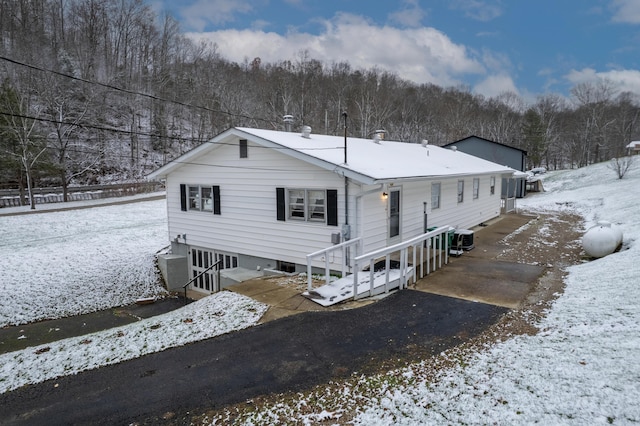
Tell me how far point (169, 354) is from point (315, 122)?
39.2 m

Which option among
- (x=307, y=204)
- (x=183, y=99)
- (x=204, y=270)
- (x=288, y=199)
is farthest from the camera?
(x=183, y=99)

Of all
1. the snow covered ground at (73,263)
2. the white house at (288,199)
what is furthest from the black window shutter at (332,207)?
the snow covered ground at (73,263)

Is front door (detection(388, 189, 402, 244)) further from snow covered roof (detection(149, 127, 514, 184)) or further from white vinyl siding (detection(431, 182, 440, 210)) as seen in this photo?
white vinyl siding (detection(431, 182, 440, 210))

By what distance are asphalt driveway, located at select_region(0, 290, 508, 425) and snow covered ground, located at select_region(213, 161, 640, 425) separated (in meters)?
0.45

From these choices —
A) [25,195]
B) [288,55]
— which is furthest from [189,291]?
[288,55]

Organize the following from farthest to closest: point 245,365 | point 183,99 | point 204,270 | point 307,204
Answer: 1. point 183,99
2. point 204,270
3. point 307,204
4. point 245,365

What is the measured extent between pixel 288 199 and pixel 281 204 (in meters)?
0.24

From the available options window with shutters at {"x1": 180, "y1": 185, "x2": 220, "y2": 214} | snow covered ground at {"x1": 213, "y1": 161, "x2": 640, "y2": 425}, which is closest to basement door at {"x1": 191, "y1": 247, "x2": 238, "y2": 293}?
window with shutters at {"x1": 180, "y1": 185, "x2": 220, "y2": 214}

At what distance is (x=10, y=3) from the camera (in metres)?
45.6

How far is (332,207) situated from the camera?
30.4 feet

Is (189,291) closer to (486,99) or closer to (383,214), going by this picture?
(383,214)

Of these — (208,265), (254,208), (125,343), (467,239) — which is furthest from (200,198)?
(467,239)

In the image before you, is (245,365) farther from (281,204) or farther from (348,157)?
(348,157)

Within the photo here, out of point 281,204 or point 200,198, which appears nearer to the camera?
point 281,204
